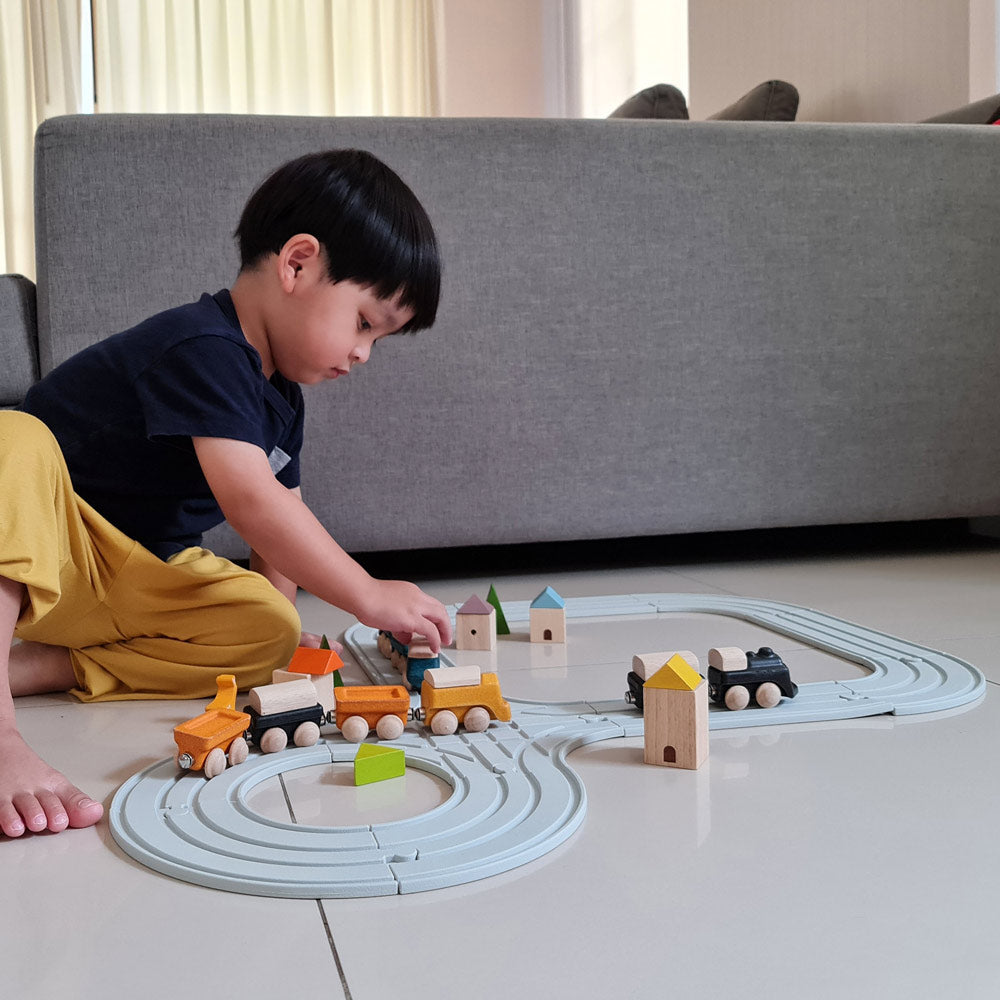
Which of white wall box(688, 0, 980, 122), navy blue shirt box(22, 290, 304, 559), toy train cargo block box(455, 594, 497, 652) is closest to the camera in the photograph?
navy blue shirt box(22, 290, 304, 559)

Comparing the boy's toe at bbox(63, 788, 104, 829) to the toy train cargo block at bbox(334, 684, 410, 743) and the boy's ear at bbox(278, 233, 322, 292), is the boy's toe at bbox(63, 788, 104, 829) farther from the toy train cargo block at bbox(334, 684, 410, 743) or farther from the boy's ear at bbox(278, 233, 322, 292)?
the boy's ear at bbox(278, 233, 322, 292)

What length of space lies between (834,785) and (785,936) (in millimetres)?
221

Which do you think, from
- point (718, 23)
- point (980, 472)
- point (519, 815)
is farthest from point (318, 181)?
point (718, 23)

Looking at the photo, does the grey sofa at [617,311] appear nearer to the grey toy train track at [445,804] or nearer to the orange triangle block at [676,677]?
the grey toy train track at [445,804]

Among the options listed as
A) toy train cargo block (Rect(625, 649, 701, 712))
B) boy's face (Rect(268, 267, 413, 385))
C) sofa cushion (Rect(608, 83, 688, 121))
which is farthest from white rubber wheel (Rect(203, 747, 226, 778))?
sofa cushion (Rect(608, 83, 688, 121))

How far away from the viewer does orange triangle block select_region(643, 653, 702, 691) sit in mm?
723

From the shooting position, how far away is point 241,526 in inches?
37.2

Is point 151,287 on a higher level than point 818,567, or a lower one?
higher

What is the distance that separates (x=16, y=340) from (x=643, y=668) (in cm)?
96

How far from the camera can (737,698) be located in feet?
2.79

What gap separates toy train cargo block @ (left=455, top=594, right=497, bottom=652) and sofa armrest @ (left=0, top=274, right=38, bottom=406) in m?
0.66

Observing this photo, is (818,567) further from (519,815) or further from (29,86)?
(29,86)

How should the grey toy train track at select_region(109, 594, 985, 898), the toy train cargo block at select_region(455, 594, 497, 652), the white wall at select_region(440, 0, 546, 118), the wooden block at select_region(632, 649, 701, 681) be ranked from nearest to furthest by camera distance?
the grey toy train track at select_region(109, 594, 985, 898), the wooden block at select_region(632, 649, 701, 681), the toy train cargo block at select_region(455, 594, 497, 652), the white wall at select_region(440, 0, 546, 118)

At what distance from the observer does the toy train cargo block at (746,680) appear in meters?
0.85
